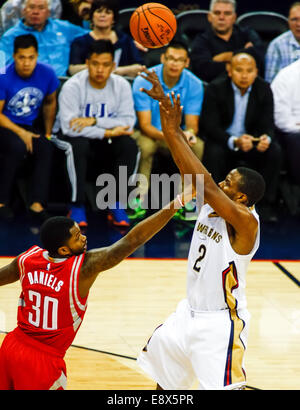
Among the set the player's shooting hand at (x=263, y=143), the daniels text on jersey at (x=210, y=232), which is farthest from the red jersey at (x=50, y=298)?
the player's shooting hand at (x=263, y=143)

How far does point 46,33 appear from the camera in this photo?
8953 millimetres

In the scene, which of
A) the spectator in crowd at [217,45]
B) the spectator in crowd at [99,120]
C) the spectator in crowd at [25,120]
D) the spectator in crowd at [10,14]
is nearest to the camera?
the spectator in crowd at [25,120]

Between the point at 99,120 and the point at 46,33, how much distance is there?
141 centimetres

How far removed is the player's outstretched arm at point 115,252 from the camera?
3.87 metres

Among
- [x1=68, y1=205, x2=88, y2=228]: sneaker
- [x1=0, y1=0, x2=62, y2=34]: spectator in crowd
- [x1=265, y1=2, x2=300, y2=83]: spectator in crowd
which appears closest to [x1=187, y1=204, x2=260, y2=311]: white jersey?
[x1=68, y1=205, x2=88, y2=228]: sneaker

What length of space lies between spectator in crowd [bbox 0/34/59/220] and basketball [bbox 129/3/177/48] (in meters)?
2.29

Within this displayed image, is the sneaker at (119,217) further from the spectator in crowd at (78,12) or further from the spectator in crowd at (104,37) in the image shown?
the spectator in crowd at (78,12)

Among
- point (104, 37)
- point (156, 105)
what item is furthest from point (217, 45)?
point (104, 37)

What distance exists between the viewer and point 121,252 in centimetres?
389

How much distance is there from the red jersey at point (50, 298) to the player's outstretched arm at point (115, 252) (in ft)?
0.13

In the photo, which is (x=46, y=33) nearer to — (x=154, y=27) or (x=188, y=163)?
(x=154, y=27)
